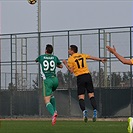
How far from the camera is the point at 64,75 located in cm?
3112

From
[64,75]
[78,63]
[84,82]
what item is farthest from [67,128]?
[64,75]

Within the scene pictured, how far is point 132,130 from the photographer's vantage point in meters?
13.2

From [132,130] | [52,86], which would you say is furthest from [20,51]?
[132,130]

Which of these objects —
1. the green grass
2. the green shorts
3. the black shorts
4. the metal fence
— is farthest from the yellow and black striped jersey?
the metal fence

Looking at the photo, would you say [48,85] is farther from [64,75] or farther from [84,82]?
[64,75]

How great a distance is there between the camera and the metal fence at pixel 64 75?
29359 millimetres

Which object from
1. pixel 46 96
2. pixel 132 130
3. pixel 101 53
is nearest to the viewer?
pixel 132 130

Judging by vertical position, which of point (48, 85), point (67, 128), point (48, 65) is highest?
point (48, 65)

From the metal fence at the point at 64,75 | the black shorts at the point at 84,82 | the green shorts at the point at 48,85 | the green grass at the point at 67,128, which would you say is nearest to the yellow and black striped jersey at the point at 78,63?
the black shorts at the point at 84,82

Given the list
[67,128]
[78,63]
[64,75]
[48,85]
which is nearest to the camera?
[67,128]

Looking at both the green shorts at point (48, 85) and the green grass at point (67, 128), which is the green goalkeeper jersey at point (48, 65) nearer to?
the green shorts at point (48, 85)

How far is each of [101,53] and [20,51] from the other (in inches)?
176

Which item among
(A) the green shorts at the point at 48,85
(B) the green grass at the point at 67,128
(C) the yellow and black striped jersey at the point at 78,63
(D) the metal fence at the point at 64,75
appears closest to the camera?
(B) the green grass at the point at 67,128

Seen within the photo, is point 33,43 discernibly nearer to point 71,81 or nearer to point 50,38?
point 50,38
